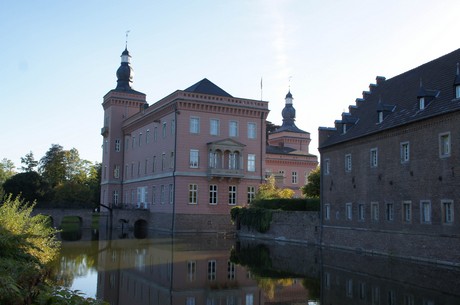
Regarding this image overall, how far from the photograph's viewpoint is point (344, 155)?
30.7m

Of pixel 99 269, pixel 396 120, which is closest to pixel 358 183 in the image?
pixel 396 120

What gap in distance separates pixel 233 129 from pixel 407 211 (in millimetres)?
25299

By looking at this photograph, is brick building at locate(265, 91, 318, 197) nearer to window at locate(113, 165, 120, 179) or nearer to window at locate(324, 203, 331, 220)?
window at locate(113, 165, 120, 179)

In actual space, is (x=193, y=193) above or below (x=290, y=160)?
below

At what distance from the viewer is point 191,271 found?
787 inches

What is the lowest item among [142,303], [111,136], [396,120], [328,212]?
[142,303]

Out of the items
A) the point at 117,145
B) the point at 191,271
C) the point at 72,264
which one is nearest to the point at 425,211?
the point at 191,271

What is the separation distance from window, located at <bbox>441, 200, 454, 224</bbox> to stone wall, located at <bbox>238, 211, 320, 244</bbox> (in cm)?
1077

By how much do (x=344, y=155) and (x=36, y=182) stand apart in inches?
1810

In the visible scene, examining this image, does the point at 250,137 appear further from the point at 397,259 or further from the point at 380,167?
the point at 397,259

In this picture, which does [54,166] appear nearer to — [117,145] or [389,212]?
[117,145]

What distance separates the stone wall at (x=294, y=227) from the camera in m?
32.3

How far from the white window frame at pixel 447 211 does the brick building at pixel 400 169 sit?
39 mm

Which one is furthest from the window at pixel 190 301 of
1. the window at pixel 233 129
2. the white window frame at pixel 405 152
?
the window at pixel 233 129
